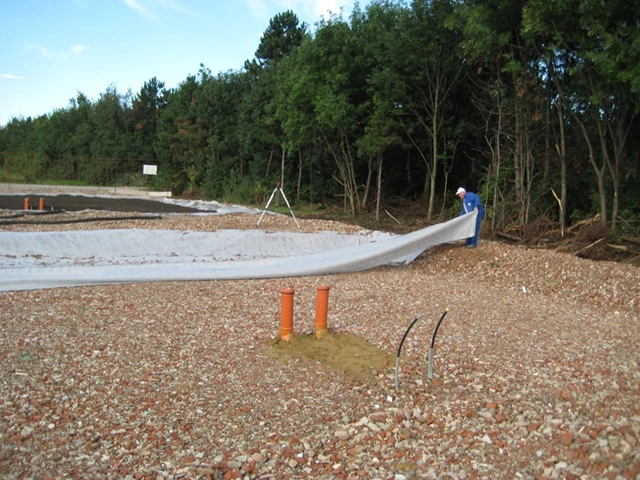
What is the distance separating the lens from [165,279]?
8.52 m

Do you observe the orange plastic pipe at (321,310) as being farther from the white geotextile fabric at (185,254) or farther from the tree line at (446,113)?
the tree line at (446,113)

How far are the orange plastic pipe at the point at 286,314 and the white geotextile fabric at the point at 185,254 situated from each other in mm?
3384

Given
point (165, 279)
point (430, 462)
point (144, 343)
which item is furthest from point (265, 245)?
point (430, 462)

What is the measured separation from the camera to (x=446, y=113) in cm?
1830

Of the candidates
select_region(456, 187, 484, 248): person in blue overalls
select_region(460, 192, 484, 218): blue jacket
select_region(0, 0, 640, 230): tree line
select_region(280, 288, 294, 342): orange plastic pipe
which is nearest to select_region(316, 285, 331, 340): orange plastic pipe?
select_region(280, 288, 294, 342): orange plastic pipe

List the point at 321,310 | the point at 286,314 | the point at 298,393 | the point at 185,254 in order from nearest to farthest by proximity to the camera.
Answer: the point at 298,393, the point at 286,314, the point at 321,310, the point at 185,254

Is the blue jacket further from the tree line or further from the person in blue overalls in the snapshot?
the tree line

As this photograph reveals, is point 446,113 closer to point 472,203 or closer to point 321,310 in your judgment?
point 472,203

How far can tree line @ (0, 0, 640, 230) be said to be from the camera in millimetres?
11371

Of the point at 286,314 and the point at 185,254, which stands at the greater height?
the point at 185,254

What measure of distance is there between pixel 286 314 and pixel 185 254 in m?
5.34

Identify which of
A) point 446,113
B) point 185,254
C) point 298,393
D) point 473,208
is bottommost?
point 298,393

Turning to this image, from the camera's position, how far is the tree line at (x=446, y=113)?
11371mm

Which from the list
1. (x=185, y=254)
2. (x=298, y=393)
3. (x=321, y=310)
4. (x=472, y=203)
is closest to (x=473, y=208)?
(x=472, y=203)
